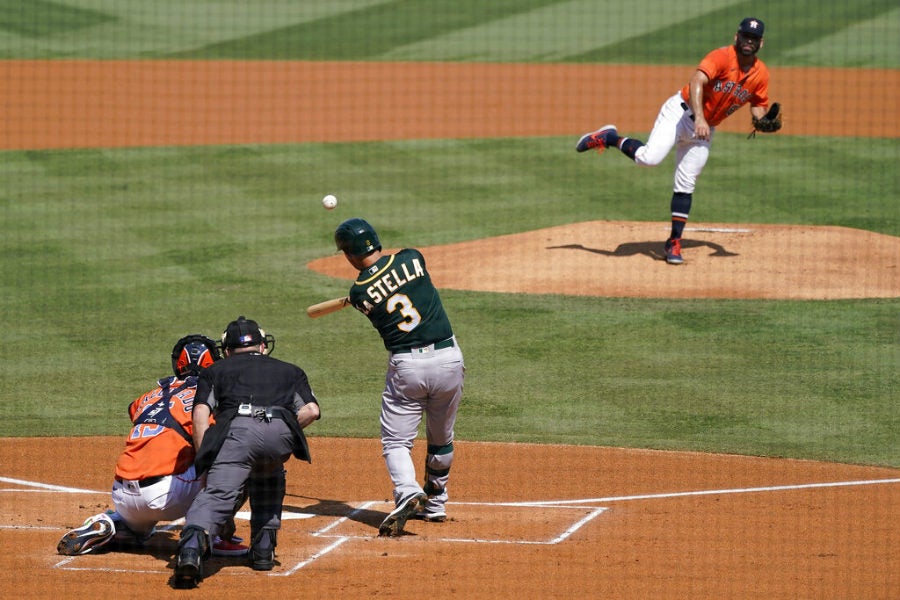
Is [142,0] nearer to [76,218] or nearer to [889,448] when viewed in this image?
[76,218]

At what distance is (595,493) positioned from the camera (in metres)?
8.31

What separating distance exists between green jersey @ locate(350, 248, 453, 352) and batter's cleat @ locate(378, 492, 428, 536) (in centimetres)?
81

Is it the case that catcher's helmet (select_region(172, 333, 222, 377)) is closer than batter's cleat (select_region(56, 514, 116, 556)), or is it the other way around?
batter's cleat (select_region(56, 514, 116, 556))

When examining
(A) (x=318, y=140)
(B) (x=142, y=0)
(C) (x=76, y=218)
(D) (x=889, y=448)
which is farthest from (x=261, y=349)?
(B) (x=142, y=0)

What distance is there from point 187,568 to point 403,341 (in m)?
1.79

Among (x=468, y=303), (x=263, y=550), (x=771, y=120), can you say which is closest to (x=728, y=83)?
(x=771, y=120)

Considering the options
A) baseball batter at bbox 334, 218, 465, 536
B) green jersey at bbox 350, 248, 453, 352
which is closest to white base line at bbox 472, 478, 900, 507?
baseball batter at bbox 334, 218, 465, 536

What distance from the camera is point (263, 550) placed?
21.9ft

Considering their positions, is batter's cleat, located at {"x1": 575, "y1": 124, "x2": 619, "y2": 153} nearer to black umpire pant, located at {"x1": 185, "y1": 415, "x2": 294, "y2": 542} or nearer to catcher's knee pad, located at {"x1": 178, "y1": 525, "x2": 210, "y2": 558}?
black umpire pant, located at {"x1": 185, "y1": 415, "x2": 294, "y2": 542}

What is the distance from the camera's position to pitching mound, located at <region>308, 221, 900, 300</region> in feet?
45.8

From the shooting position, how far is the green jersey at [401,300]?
24.1 feet

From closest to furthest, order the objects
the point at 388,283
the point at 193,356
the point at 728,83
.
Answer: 1. the point at 193,356
2. the point at 388,283
3. the point at 728,83

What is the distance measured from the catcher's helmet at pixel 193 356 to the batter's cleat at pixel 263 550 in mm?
1011

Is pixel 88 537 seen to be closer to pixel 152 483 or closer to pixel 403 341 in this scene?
pixel 152 483
